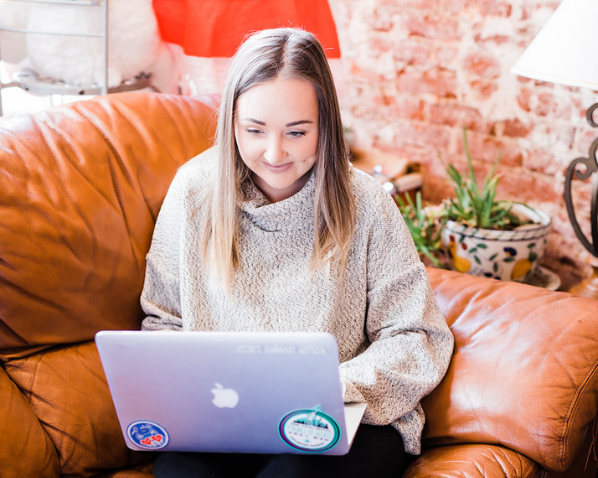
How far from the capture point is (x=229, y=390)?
81 centimetres

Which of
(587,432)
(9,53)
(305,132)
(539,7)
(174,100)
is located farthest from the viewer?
Result: (539,7)

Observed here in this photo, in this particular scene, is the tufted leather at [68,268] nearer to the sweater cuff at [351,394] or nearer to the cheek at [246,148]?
the cheek at [246,148]

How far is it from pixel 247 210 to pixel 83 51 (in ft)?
2.69

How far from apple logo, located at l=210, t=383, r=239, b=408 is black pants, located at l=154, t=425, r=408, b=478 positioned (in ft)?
0.53

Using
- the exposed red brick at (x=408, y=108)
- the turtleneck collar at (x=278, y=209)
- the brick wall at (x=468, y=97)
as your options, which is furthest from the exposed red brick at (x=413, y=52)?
the turtleneck collar at (x=278, y=209)

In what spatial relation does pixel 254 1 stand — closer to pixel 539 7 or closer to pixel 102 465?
pixel 539 7

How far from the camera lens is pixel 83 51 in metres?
1.63

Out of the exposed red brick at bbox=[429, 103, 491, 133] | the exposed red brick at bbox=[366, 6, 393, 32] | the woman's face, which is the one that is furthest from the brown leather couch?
the exposed red brick at bbox=[366, 6, 393, 32]

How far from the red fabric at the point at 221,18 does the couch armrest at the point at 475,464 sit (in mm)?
1188

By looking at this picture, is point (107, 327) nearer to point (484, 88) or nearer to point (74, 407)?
point (74, 407)

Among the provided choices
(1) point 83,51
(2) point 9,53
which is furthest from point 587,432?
(2) point 9,53

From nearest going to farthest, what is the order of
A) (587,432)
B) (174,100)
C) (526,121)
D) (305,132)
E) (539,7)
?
(305,132) → (587,432) → (174,100) → (539,7) → (526,121)

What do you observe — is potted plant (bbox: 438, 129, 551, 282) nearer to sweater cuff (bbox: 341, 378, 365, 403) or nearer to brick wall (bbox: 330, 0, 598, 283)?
brick wall (bbox: 330, 0, 598, 283)

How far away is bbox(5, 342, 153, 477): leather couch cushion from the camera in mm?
1034
